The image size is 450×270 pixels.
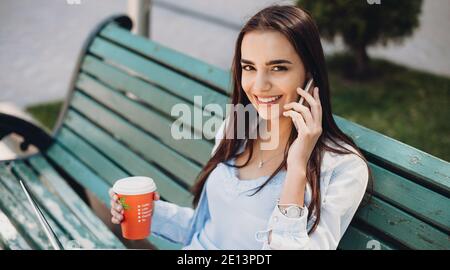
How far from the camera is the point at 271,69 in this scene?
1792mm

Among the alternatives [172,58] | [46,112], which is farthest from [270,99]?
[46,112]

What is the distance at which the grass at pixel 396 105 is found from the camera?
14.6 feet

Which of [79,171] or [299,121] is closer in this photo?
[299,121]

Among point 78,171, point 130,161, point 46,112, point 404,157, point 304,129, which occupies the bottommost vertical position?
point 46,112

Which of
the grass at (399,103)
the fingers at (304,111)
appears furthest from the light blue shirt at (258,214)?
the grass at (399,103)

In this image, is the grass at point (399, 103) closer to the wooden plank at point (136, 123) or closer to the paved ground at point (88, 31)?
the paved ground at point (88, 31)

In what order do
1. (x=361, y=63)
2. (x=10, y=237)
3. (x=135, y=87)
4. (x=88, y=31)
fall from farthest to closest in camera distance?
(x=88, y=31) < (x=361, y=63) < (x=135, y=87) < (x=10, y=237)

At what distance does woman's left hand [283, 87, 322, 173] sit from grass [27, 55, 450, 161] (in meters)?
2.68

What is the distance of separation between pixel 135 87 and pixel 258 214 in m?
1.41

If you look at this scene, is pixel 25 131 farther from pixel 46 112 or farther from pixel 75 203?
pixel 46 112

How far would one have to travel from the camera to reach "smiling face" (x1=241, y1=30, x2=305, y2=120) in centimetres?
175

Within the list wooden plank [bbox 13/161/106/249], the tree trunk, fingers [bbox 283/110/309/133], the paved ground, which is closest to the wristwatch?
fingers [bbox 283/110/309/133]

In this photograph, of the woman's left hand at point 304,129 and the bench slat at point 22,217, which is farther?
the bench slat at point 22,217

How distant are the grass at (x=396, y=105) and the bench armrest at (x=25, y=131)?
1441 millimetres
